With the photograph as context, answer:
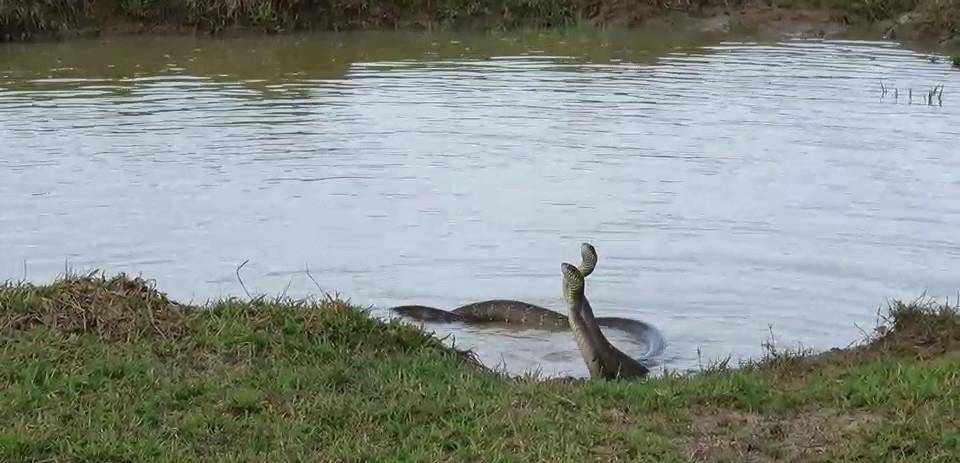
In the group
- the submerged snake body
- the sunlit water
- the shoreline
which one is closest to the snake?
the sunlit water

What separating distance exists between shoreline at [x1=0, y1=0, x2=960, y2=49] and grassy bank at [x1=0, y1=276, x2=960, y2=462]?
17767 millimetres

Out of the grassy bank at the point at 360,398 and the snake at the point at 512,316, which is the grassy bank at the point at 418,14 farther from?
the grassy bank at the point at 360,398

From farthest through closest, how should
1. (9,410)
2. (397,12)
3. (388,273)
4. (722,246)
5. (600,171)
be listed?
1. (397,12)
2. (600,171)
3. (722,246)
4. (388,273)
5. (9,410)

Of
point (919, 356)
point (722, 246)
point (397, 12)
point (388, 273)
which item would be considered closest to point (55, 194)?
point (388, 273)

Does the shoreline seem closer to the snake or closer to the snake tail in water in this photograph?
the snake

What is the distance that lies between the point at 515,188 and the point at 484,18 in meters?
14.5

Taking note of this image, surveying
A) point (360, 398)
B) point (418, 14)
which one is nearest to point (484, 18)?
point (418, 14)

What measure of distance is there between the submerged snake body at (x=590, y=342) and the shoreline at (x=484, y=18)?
1739cm

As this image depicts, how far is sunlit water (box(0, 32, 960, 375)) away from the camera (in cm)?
853

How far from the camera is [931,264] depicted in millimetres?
8992

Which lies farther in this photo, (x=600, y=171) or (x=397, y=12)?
(x=397, y=12)

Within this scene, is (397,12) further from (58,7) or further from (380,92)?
(380,92)

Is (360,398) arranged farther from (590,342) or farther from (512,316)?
(512,316)

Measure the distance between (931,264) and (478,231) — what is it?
3.40 m
